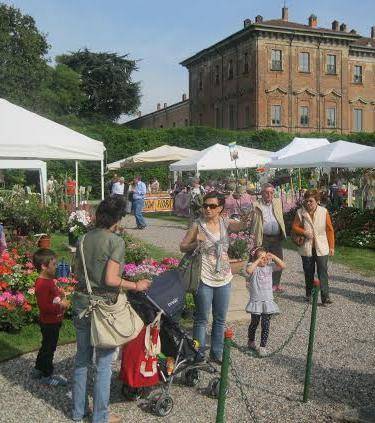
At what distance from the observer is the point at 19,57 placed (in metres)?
46.8

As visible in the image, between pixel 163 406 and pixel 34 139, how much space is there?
608cm

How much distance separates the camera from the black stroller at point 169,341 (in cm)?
486

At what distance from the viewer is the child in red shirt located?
5.36m

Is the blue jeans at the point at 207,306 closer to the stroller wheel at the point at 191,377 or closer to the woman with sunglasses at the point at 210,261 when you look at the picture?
the woman with sunglasses at the point at 210,261

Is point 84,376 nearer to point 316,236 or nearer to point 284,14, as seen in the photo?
point 316,236

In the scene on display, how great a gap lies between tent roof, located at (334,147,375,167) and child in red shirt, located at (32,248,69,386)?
10.7m

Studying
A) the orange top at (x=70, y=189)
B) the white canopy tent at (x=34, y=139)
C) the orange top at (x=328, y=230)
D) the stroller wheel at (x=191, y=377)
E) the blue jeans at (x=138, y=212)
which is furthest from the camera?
the blue jeans at (x=138, y=212)

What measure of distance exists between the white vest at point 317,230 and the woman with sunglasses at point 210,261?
3256 millimetres

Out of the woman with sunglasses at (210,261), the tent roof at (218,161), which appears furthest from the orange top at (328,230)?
the tent roof at (218,161)

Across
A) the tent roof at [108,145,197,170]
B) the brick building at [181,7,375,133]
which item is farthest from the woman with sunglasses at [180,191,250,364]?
the brick building at [181,7,375,133]

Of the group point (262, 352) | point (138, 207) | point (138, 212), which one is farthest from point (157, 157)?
point (262, 352)

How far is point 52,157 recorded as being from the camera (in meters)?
9.88

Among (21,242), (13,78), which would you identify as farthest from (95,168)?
(21,242)

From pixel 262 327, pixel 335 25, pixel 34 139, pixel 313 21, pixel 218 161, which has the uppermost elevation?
pixel 335 25
